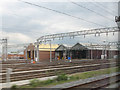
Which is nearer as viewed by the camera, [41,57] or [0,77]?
[0,77]

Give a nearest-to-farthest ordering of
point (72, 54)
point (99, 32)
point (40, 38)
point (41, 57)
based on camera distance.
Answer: point (99, 32) < point (40, 38) < point (41, 57) < point (72, 54)

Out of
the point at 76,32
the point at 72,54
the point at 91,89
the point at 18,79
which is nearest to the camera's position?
the point at 91,89

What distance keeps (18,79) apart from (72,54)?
5459 centimetres

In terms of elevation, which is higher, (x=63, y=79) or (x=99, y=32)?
(x=99, y=32)

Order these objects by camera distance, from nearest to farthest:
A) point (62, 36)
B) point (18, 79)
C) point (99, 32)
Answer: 1. point (18, 79)
2. point (99, 32)
3. point (62, 36)

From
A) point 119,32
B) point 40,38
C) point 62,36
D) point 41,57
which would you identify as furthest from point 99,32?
point 41,57

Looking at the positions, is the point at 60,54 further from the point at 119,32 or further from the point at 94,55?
the point at 119,32

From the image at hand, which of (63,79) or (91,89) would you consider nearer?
(91,89)

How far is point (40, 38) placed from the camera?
37.8 metres

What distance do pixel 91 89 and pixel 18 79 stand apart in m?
7.42

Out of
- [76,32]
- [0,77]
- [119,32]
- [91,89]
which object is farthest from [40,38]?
[91,89]

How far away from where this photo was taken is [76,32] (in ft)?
99.5

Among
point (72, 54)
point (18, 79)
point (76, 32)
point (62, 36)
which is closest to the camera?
point (18, 79)

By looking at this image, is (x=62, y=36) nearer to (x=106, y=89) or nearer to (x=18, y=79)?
(x=18, y=79)
